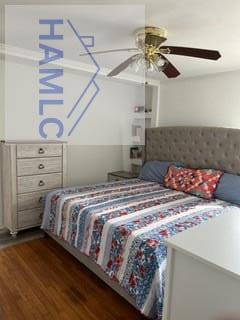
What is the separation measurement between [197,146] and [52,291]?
2.54 m

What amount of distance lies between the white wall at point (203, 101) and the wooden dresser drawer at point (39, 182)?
212 centimetres

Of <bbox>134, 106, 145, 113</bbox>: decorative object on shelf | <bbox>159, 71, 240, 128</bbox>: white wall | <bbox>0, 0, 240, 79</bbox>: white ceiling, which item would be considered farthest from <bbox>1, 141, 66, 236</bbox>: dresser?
<bbox>159, 71, 240, 128</bbox>: white wall

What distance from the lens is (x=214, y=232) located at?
48.3 inches

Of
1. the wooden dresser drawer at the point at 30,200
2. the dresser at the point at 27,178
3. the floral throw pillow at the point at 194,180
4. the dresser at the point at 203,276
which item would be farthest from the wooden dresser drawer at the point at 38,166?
the dresser at the point at 203,276

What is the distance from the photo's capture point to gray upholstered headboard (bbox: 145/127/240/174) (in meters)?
3.08

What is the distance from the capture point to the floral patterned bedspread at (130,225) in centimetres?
163

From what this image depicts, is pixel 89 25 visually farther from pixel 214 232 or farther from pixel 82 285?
pixel 82 285

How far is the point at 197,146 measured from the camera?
346 centimetres

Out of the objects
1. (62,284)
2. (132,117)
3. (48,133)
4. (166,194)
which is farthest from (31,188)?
(132,117)

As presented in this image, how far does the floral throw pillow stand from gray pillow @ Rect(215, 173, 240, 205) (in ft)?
0.19

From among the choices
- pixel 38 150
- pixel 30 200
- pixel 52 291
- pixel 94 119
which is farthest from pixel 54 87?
pixel 52 291

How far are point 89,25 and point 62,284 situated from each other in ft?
7.39

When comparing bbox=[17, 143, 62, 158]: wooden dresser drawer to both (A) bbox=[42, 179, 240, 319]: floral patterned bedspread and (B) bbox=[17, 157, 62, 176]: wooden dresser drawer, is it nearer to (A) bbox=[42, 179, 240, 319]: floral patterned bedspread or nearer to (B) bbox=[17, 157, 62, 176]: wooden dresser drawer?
(B) bbox=[17, 157, 62, 176]: wooden dresser drawer

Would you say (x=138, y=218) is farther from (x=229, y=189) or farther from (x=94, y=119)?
(x=94, y=119)
